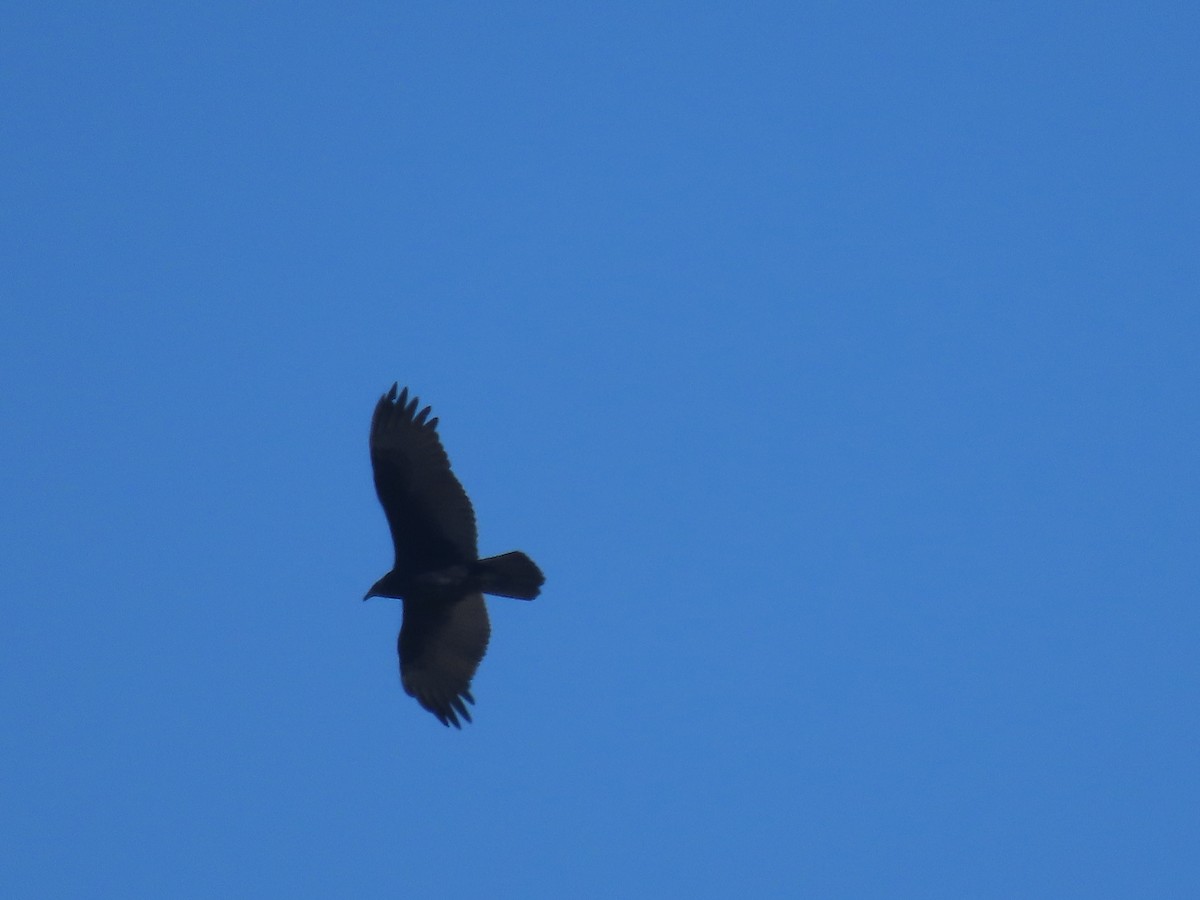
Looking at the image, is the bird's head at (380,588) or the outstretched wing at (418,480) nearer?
the outstretched wing at (418,480)

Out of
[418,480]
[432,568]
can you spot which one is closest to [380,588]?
[432,568]

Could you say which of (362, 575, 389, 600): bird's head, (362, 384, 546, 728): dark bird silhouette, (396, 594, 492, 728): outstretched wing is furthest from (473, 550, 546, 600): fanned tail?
(362, 575, 389, 600): bird's head

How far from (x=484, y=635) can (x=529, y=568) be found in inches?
41.5

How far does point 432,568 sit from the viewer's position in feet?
49.3

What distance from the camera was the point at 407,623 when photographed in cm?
1531

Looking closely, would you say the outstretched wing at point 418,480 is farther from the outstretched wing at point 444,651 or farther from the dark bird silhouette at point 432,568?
the outstretched wing at point 444,651

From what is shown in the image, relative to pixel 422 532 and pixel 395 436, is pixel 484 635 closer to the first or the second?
pixel 422 532

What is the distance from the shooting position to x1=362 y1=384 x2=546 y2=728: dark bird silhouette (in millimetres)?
14680

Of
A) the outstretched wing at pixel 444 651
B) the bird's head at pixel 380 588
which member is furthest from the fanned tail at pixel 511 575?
the bird's head at pixel 380 588

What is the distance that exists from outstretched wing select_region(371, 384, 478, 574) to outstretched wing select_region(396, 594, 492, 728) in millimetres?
615

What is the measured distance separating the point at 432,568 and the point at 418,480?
90 cm

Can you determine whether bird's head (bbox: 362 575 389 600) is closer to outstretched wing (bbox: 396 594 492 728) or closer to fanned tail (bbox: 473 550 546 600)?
outstretched wing (bbox: 396 594 492 728)

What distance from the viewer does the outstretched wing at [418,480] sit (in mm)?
14688

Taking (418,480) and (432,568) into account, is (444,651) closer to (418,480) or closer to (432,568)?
(432,568)
